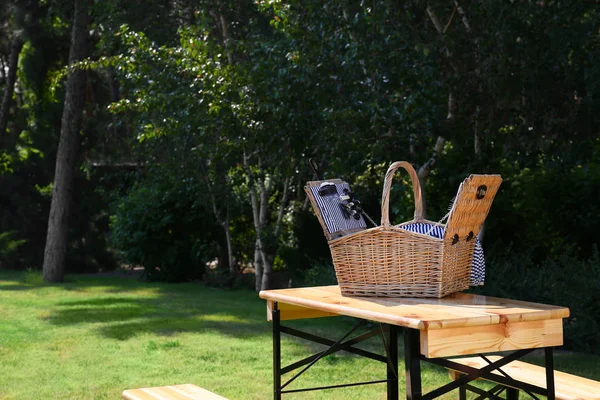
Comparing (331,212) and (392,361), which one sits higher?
(331,212)

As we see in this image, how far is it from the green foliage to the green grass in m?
2.59

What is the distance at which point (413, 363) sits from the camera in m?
3.45

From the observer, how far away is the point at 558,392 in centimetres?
433

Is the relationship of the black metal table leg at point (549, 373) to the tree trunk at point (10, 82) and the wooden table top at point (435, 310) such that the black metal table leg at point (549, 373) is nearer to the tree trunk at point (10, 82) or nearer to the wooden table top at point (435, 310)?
the wooden table top at point (435, 310)

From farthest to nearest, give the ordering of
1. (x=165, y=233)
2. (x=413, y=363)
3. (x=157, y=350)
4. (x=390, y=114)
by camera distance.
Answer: (x=165, y=233) → (x=390, y=114) → (x=157, y=350) → (x=413, y=363)

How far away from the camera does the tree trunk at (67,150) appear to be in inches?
673

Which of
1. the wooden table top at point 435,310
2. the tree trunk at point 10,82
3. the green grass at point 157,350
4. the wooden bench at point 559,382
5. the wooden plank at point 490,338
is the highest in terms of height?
the tree trunk at point 10,82

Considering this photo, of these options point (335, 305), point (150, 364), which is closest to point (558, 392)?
point (335, 305)

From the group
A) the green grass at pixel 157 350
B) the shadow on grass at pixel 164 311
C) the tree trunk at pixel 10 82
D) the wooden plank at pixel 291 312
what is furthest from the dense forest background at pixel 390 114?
the tree trunk at pixel 10 82

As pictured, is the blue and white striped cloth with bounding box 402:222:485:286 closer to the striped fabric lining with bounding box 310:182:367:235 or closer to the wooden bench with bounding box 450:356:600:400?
the striped fabric lining with bounding box 310:182:367:235

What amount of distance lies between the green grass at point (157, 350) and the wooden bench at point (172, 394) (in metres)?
1.58

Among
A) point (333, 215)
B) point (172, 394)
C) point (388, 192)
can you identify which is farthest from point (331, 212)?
point (172, 394)

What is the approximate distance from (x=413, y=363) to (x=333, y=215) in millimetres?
976

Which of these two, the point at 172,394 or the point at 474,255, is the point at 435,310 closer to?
the point at 474,255
